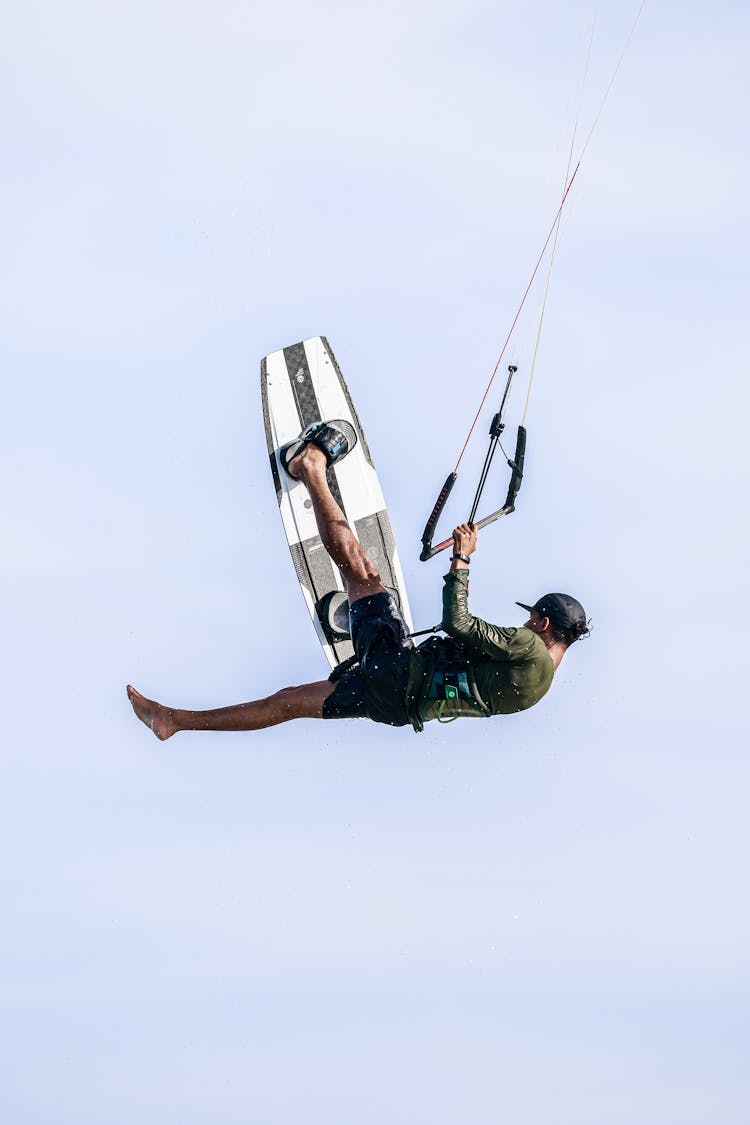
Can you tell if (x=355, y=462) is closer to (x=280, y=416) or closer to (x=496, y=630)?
(x=280, y=416)

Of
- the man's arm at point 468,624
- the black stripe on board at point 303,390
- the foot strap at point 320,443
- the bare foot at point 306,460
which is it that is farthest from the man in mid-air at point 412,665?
the black stripe on board at point 303,390

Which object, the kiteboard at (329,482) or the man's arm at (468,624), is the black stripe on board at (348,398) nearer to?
the kiteboard at (329,482)

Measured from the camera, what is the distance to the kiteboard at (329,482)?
39.4 ft

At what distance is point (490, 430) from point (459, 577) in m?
Result: 1.56

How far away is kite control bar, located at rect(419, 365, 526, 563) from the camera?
9805mm

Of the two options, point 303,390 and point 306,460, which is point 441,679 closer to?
point 306,460

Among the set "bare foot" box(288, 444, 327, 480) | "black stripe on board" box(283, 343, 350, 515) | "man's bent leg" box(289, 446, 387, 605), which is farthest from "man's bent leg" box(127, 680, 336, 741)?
"black stripe on board" box(283, 343, 350, 515)

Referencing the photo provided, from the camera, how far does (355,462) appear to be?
1220cm

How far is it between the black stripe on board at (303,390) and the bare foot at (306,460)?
31 centimetres

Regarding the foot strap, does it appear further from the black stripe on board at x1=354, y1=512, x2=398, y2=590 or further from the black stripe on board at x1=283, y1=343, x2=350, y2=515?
the black stripe on board at x1=354, y1=512, x2=398, y2=590

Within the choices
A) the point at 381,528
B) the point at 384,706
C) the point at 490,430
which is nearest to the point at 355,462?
the point at 381,528

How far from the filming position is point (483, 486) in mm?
10188

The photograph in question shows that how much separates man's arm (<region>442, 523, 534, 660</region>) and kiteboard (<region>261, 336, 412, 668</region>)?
2.66 m

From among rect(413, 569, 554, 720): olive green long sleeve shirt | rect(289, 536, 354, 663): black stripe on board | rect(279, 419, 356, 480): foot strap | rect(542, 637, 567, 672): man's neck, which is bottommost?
rect(413, 569, 554, 720): olive green long sleeve shirt
